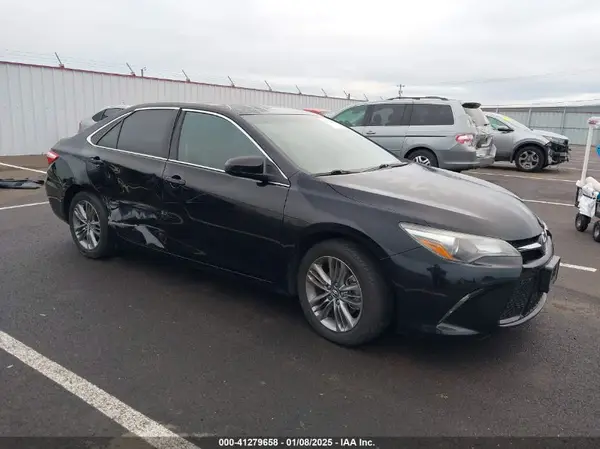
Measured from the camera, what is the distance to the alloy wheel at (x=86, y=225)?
16.1 ft

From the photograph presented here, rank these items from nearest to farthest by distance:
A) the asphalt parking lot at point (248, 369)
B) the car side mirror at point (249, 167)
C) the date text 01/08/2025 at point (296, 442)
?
the date text 01/08/2025 at point (296, 442) < the asphalt parking lot at point (248, 369) < the car side mirror at point (249, 167)

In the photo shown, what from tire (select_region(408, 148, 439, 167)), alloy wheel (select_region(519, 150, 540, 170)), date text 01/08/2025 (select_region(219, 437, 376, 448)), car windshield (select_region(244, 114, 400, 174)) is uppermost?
car windshield (select_region(244, 114, 400, 174))

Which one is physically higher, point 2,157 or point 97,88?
point 97,88

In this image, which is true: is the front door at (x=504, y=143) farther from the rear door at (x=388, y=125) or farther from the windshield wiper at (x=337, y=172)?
the windshield wiper at (x=337, y=172)

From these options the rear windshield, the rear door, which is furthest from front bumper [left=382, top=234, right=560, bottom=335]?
the rear windshield

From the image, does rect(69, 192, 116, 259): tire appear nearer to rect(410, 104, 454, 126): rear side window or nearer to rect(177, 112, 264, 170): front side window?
rect(177, 112, 264, 170): front side window

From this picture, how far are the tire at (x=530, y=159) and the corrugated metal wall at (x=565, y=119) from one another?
19.1 metres

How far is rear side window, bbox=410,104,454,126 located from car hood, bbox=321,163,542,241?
690cm

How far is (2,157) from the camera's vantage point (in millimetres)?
14656

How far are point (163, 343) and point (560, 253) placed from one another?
4.51 meters

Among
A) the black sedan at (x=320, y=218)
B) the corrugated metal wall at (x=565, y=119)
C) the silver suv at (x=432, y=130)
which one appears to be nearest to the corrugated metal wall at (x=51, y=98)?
the silver suv at (x=432, y=130)

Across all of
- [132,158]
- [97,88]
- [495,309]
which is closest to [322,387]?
[495,309]

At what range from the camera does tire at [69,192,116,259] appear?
477 cm

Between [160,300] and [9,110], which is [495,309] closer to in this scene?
[160,300]
